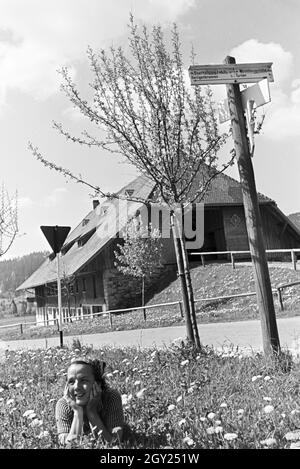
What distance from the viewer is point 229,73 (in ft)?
18.3

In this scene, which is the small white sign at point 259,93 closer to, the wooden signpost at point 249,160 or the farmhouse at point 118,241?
the wooden signpost at point 249,160

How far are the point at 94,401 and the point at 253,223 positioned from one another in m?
3.31

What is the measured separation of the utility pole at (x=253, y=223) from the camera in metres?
5.46

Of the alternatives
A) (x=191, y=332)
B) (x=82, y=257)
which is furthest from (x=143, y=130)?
(x=82, y=257)

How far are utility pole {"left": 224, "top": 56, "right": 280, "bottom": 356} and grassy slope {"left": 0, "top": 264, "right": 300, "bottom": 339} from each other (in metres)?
7.47

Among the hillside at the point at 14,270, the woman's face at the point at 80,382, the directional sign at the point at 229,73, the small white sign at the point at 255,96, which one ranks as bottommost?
the woman's face at the point at 80,382

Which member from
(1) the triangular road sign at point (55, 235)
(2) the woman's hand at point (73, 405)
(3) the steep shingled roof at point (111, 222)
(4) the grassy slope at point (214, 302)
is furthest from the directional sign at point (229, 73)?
(3) the steep shingled roof at point (111, 222)

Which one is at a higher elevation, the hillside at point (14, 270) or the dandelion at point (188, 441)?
the hillside at point (14, 270)

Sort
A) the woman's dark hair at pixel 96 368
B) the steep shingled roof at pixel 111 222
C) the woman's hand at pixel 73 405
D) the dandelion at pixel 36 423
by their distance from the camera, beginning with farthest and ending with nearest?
the steep shingled roof at pixel 111 222
the dandelion at pixel 36 423
the woman's dark hair at pixel 96 368
the woman's hand at pixel 73 405

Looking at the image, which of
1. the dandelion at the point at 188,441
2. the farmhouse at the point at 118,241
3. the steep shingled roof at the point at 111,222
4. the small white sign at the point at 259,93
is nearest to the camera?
the dandelion at the point at 188,441

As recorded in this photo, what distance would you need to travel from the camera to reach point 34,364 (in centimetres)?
741

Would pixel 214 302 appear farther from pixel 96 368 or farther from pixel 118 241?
pixel 96 368
